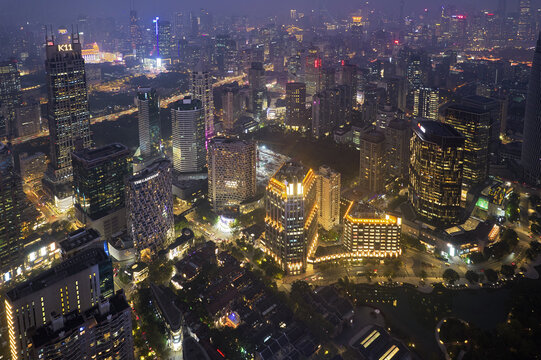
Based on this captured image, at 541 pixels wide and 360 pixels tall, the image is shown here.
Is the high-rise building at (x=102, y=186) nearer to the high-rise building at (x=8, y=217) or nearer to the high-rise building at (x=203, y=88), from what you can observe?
the high-rise building at (x=8, y=217)

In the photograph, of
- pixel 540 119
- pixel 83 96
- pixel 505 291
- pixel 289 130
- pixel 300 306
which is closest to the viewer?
pixel 300 306

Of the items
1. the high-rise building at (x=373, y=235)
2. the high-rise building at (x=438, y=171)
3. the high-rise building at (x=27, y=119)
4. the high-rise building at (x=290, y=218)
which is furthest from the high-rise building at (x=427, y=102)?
the high-rise building at (x=27, y=119)

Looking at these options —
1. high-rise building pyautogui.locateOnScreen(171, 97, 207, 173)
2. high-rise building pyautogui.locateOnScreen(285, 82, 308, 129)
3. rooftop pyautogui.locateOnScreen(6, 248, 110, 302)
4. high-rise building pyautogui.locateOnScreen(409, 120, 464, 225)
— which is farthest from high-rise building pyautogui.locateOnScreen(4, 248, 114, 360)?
high-rise building pyautogui.locateOnScreen(285, 82, 308, 129)

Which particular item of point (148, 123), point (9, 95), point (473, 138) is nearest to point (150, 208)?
point (148, 123)

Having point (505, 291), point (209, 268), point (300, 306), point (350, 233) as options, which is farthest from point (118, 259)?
point (505, 291)

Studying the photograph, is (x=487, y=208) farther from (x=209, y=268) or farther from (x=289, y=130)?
(x=289, y=130)

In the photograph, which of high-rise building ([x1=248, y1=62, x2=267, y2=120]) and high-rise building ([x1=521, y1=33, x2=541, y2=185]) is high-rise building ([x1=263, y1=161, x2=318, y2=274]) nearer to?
high-rise building ([x1=521, y1=33, x2=541, y2=185])
